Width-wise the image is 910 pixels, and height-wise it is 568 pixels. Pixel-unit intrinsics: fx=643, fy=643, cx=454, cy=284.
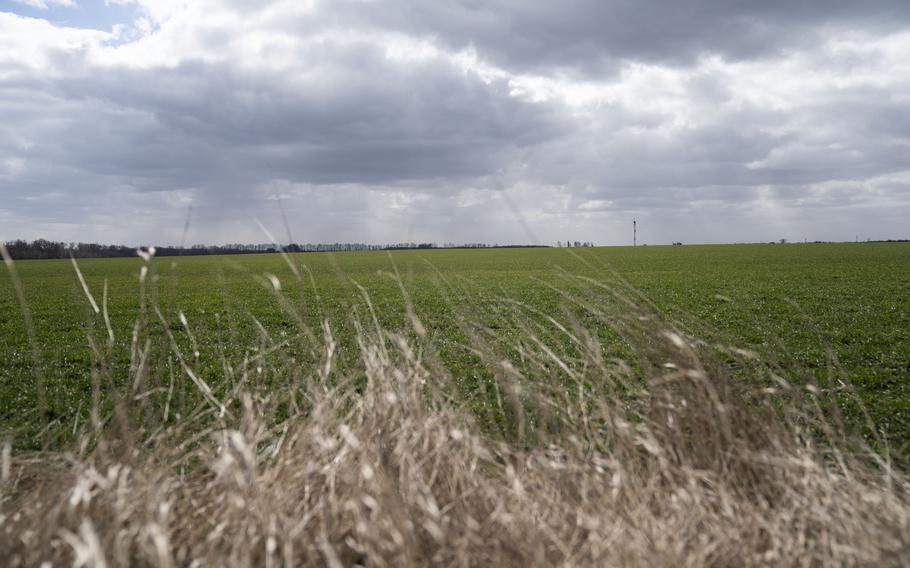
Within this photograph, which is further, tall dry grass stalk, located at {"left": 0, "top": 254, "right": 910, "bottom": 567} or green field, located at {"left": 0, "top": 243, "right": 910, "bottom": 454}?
green field, located at {"left": 0, "top": 243, "right": 910, "bottom": 454}

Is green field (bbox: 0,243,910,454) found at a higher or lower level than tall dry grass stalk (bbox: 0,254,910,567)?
lower

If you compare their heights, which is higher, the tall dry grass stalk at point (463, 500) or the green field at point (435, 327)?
the tall dry grass stalk at point (463, 500)

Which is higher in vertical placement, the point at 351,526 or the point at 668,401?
the point at 668,401

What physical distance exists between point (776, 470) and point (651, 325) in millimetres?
1029

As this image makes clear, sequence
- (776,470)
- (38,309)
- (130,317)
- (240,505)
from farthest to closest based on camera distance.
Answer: (38,309), (130,317), (776,470), (240,505)

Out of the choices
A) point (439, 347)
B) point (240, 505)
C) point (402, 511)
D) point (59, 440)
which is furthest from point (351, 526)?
point (439, 347)

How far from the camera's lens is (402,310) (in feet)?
60.0

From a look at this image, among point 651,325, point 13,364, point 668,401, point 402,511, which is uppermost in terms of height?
point 651,325

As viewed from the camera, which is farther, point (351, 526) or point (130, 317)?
point (130, 317)

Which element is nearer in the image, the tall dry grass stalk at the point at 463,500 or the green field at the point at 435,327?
the tall dry grass stalk at the point at 463,500

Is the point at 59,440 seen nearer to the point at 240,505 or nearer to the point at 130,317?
the point at 240,505

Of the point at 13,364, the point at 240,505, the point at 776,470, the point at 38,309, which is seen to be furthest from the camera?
the point at 38,309

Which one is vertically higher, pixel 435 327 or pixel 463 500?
pixel 463 500

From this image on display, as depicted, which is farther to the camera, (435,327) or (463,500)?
(435,327)
